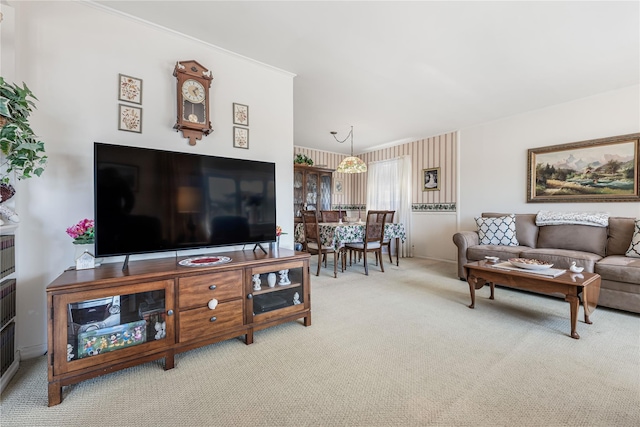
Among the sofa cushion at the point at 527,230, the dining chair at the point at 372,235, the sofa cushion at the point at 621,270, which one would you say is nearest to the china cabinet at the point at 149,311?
the dining chair at the point at 372,235

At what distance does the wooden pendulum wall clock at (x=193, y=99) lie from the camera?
2266mm

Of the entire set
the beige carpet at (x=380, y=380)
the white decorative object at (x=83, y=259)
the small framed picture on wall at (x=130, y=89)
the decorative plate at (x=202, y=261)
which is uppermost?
the small framed picture on wall at (x=130, y=89)

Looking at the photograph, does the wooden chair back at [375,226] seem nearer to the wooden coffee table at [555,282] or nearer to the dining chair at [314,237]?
the dining chair at [314,237]

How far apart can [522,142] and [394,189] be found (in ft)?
8.16

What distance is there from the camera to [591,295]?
7.54 feet

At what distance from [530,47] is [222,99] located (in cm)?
285

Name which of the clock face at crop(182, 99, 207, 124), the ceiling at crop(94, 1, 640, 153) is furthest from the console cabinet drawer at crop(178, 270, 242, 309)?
the ceiling at crop(94, 1, 640, 153)

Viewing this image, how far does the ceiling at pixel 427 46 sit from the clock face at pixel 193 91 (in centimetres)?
42

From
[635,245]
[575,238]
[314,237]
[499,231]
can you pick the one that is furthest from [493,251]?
[314,237]

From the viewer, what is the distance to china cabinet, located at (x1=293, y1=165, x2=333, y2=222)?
5.88 metres

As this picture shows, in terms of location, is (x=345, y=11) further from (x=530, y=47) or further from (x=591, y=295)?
(x=591, y=295)

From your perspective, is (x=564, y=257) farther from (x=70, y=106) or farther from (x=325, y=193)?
(x=70, y=106)

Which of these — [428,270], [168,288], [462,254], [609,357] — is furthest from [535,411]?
[428,270]

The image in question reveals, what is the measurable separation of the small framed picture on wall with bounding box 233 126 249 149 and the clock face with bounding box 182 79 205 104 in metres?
0.38
